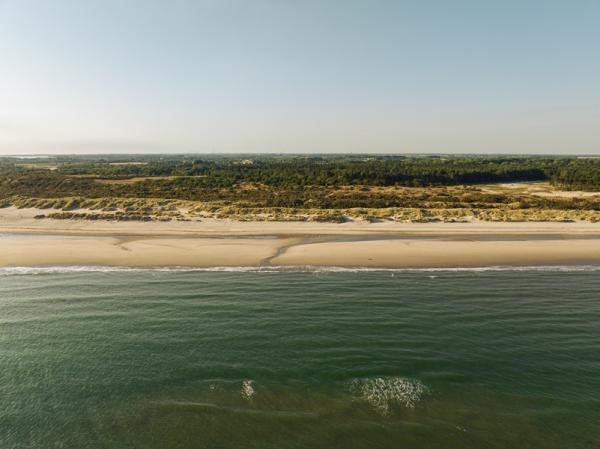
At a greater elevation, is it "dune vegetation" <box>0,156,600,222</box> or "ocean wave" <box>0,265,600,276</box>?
"dune vegetation" <box>0,156,600,222</box>

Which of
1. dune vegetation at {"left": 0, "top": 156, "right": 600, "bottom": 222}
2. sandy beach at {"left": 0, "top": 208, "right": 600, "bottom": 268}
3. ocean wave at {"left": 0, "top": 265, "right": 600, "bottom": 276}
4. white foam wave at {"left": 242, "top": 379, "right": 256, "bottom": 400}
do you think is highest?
dune vegetation at {"left": 0, "top": 156, "right": 600, "bottom": 222}

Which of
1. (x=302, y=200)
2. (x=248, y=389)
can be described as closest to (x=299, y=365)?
(x=248, y=389)

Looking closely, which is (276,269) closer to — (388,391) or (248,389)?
(248,389)

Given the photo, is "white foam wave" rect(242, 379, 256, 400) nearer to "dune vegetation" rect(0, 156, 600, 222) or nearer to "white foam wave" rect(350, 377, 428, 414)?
"white foam wave" rect(350, 377, 428, 414)

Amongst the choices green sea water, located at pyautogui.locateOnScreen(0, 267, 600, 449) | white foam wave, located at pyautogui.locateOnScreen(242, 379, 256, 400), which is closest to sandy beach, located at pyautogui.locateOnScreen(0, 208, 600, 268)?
green sea water, located at pyautogui.locateOnScreen(0, 267, 600, 449)

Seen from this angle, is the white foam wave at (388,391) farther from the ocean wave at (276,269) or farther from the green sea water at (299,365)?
the ocean wave at (276,269)

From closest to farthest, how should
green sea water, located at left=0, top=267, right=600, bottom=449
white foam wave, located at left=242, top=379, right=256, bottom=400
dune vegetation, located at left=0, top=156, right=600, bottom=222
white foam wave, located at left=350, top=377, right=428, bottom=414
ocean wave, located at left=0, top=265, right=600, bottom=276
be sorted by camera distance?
1. green sea water, located at left=0, top=267, right=600, bottom=449
2. white foam wave, located at left=350, top=377, right=428, bottom=414
3. white foam wave, located at left=242, top=379, right=256, bottom=400
4. ocean wave, located at left=0, top=265, right=600, bottom=276
5. dune vegetation, located at left=0, top=156, right=600, bottom=222

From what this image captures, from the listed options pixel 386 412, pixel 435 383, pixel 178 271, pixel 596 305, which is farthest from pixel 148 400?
pixel 596 305
